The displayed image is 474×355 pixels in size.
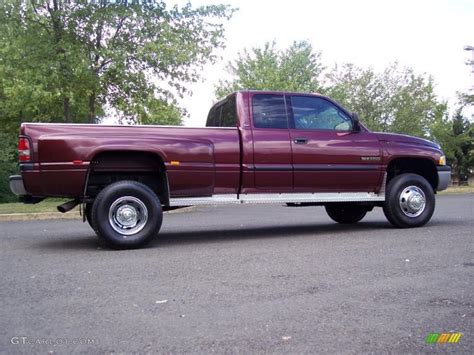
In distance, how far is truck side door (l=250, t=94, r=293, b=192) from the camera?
24.1ft

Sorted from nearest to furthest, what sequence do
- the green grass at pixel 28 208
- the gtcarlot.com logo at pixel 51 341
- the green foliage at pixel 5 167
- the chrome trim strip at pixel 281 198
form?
the gtcarlot.com logo at pixel 51 341 → the chrome trim strip at pixel 281 198 → the green grass at pixel 28 208 → the green foliage at pixel 5 167

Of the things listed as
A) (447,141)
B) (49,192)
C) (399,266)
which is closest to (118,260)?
(49,192)

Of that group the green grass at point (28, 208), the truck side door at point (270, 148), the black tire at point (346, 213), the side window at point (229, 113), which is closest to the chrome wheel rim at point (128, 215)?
the truck side door at point (270, 148)

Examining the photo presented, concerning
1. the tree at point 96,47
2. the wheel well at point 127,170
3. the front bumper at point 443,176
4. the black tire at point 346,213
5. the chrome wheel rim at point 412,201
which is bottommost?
the black tire at point 346,213

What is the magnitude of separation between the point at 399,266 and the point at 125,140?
3647mm

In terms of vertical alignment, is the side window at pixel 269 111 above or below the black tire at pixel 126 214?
above

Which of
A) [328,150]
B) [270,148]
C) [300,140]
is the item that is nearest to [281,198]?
[270,148]

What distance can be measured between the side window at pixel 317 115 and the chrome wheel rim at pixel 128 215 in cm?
261

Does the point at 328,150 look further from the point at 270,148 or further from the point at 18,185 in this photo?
the point at 18,185

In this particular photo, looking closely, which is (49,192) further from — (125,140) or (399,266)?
(399,266)

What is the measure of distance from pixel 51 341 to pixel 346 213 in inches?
273

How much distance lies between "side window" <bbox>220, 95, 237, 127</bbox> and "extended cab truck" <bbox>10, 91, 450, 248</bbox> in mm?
33

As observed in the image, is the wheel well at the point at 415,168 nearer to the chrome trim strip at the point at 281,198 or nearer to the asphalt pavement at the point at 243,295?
the chrome trim strip at the point at 281,198

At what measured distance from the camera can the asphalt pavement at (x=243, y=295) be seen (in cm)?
327
